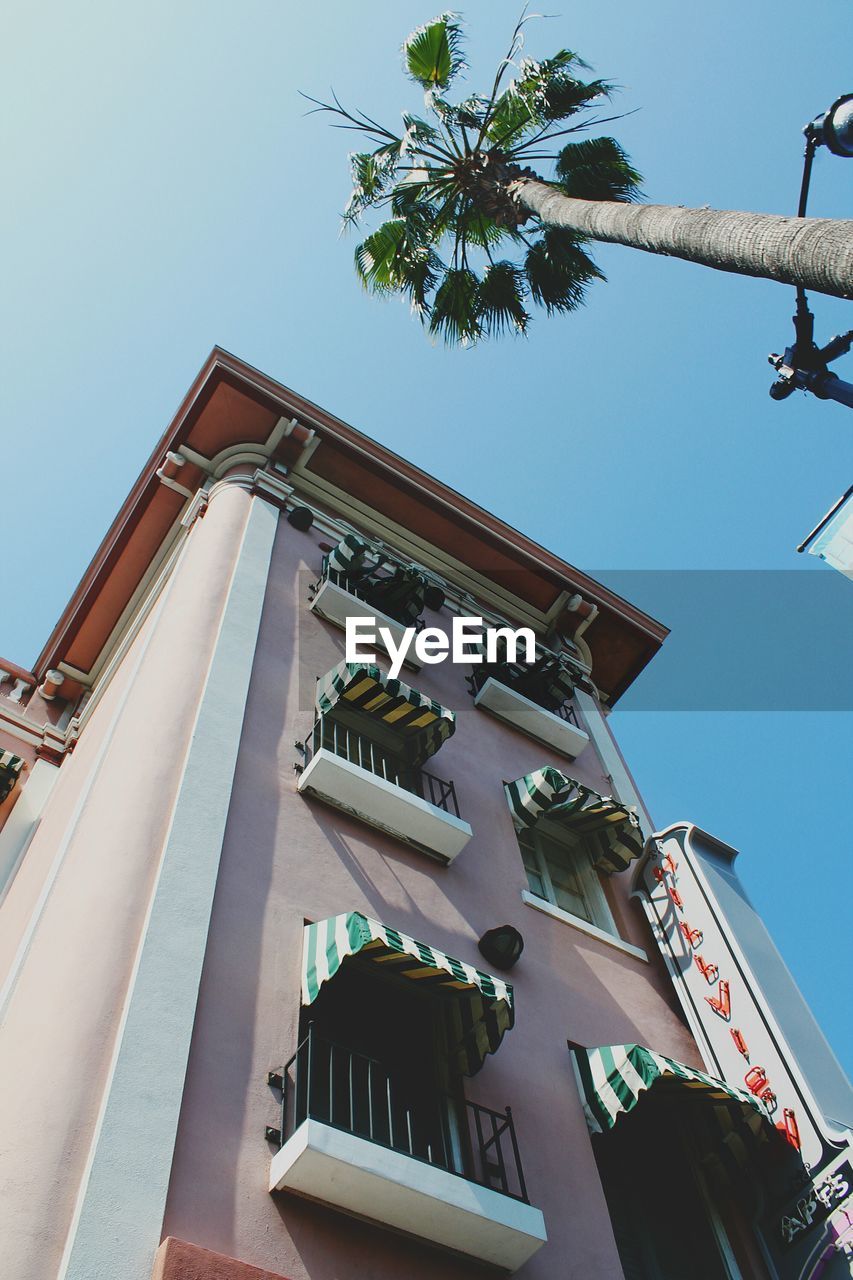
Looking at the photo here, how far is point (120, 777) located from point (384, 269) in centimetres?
940

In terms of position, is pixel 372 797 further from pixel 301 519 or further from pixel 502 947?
pixel 301 519

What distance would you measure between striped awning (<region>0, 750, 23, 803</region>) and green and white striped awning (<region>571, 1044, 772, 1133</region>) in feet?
25.8

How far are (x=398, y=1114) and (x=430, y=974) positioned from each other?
3.18 feet

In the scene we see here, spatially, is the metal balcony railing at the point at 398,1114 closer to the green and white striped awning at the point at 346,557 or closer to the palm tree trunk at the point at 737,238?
the palm tree trunk at the point at 737,238

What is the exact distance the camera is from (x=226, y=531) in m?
13.2

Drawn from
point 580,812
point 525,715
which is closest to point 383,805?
point 580,812

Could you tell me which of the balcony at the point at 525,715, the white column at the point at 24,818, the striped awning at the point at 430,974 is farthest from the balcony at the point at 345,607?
the striped awning at the point at 430,974

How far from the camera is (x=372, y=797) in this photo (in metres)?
9.48

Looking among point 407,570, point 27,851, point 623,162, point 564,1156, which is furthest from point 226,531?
point 564,1156

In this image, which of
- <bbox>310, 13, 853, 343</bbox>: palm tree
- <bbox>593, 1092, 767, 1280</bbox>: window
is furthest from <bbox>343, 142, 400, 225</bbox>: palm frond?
<bbox>593, 1092, 767, 1280</bbox>: window

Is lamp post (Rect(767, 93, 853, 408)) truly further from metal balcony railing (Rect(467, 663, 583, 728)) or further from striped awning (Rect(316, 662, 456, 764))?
metal balcony railing (Rect(467, 663, 583, 728))

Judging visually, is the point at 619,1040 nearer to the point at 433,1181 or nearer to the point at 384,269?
the point at 433,1181

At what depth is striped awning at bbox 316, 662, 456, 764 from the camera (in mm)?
10289

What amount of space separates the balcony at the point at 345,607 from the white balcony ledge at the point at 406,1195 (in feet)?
23.9
